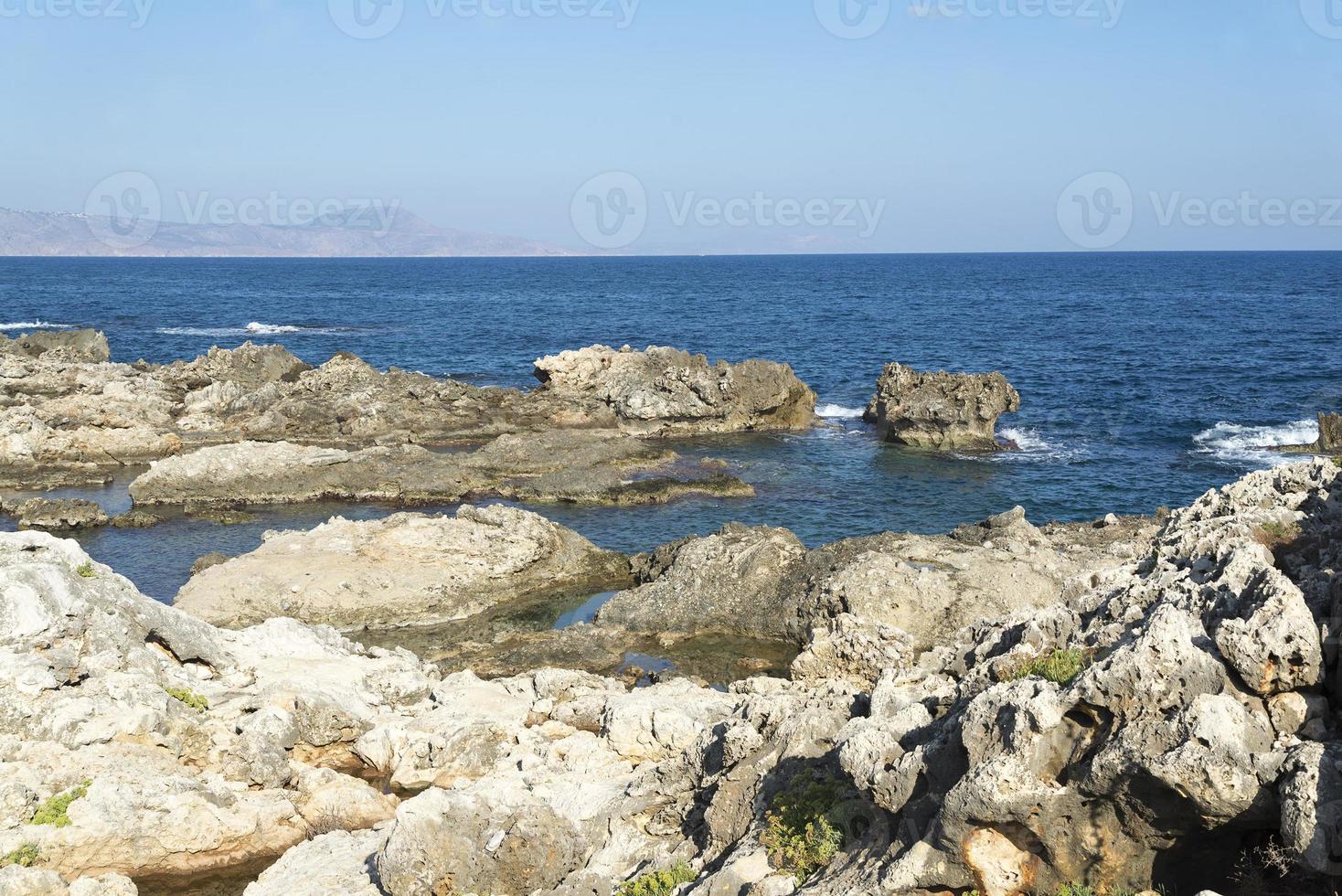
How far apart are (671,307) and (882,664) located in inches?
5146

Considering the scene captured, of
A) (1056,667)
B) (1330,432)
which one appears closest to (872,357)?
(1330,432)

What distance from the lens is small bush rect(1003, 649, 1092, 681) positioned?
10836mm

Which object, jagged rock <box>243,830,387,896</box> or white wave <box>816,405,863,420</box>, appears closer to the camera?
jagged rock <box>243,830,387,896</box>

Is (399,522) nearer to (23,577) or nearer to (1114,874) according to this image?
(23,577)

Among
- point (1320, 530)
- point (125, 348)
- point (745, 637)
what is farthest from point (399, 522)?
point (125, 348)

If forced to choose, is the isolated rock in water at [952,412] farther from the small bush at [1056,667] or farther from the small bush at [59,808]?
the small bush at [59,808]

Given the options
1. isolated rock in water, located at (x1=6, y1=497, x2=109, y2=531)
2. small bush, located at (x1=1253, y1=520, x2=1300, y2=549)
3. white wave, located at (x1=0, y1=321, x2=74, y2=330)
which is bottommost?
isolated rock in water, located at (x1=6, y1=497, x2=109, y2=531)

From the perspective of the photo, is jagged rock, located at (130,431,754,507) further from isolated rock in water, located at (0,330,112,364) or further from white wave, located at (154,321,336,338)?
white wave, located at (154,321,336,338)

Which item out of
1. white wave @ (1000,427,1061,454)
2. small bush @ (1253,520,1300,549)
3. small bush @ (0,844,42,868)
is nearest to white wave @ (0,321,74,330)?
white wave @ (1000,427,1061,454)

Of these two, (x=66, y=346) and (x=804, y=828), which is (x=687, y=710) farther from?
(x=66, y=346)

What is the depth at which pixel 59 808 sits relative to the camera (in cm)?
1512

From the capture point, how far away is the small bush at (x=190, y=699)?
18.2 metres

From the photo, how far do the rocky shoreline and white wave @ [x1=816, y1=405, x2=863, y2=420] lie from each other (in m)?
29.0

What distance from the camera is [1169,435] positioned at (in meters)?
55.9
